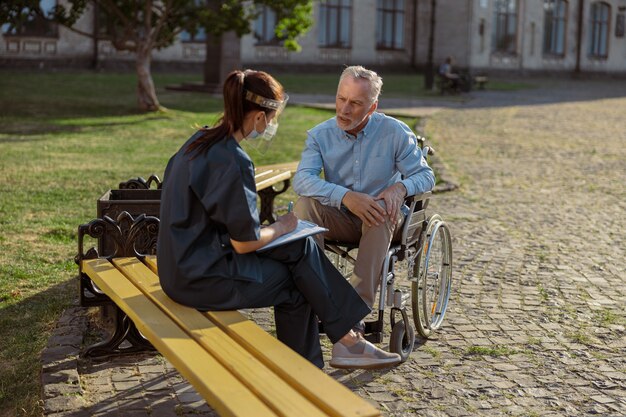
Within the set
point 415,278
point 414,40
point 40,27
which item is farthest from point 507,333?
point 414,40

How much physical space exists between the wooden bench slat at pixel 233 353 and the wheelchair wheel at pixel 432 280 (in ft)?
4.56

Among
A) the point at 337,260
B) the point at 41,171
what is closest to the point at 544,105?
the point at 41,171

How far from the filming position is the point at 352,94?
16.8 ft

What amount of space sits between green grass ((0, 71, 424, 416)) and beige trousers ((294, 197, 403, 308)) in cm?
90

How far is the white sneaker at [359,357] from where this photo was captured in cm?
455

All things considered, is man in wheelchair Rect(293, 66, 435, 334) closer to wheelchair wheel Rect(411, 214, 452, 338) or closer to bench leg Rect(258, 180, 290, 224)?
wheelchair wheel Rect(411, 214, 452, 338)

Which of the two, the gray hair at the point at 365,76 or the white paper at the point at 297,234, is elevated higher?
the gray hair at the point at 365,76

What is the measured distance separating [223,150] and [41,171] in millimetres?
8176

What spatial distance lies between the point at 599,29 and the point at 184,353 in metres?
56.5

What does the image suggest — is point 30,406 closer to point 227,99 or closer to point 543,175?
point 227,99

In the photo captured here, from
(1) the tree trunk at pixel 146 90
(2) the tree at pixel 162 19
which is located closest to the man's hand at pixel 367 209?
(2) the tree at pixel 162 19

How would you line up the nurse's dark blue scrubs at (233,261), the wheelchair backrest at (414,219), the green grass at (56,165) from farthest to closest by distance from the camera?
the green grass at (56,165) < the wheelchair backrest at (414,219) < the nurse's dark blue scrubs at (233,261)

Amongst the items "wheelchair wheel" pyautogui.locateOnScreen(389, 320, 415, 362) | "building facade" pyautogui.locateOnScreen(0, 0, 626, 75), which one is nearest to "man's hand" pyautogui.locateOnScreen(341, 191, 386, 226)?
"wheelchair wheel" pyautogui.locateOnScreen(389, 320, 415, 362)

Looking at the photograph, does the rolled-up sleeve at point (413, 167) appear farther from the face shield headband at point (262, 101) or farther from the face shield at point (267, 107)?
the face shield headband at point (262, 101)
